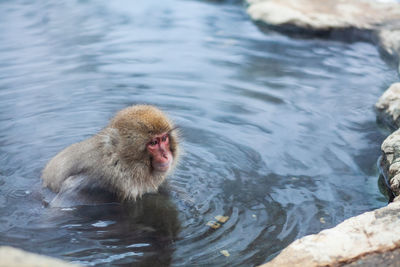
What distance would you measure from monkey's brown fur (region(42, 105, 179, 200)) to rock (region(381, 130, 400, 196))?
5.49 feet

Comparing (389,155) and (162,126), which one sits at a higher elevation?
(162,126)

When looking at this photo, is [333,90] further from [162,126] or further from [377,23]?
[162,126]

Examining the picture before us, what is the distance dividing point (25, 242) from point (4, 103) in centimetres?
279

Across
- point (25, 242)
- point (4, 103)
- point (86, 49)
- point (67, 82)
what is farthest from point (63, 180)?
point (86, 49)

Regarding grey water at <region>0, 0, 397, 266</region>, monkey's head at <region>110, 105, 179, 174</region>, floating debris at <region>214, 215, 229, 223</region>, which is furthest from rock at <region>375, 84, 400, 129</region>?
monkey's head at <region>110, 105, 179, 174</region>

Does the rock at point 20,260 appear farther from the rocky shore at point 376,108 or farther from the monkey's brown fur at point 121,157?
the monkey's brown fur at point 121,157

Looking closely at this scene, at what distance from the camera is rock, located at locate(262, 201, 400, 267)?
298 cm

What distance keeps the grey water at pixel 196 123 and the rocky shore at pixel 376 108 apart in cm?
24

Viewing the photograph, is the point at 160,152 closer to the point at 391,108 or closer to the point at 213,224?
the point at 213,224

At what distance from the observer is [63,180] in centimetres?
430

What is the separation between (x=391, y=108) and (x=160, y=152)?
2.73m

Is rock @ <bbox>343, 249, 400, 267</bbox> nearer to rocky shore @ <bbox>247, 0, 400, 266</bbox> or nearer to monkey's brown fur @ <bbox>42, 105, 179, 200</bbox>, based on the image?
rocky shore @ <bbox>247, 0, 400, 266</bbox>

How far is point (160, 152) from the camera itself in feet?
13.8

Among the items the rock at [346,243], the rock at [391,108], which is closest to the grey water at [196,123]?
the rock at [391,108]
